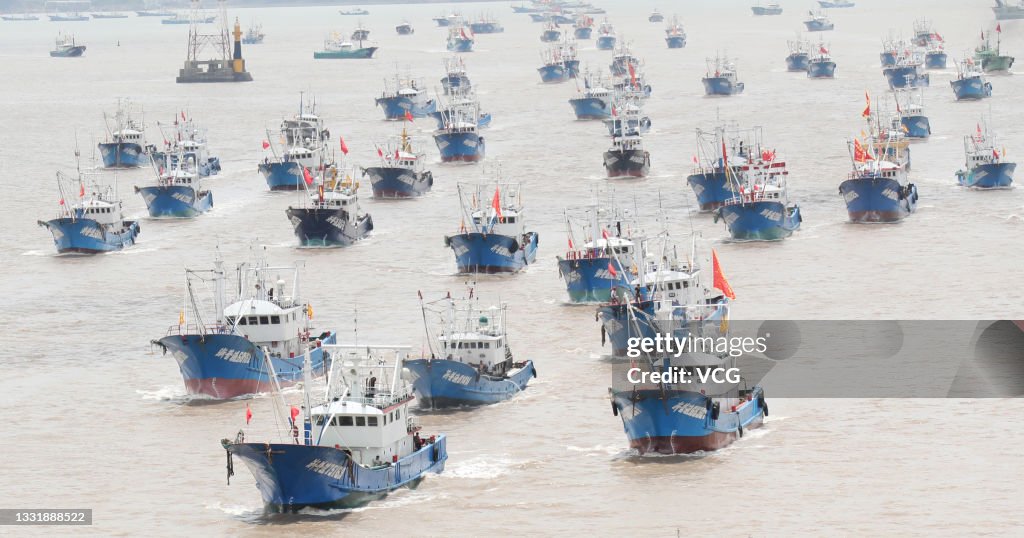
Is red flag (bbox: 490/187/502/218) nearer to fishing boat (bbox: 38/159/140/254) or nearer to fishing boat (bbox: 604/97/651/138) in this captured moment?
fishing boat (bbox: 38/159/140/254)

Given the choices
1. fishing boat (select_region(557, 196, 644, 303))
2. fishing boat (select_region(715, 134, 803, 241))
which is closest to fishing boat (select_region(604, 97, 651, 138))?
fishing boat (select_region(715, 134, 803, 241))

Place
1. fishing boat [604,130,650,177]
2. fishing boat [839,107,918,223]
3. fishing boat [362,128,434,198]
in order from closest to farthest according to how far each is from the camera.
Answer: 1. fishing boat [839,107,918,223]
2. fishing boat [362,128,434,198]
3. fishing boat [604,130,650,177]

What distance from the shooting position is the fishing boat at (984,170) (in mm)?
139125

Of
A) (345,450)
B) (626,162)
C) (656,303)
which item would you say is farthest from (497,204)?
(345,450)

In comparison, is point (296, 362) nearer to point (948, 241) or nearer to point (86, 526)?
point (86, 526)

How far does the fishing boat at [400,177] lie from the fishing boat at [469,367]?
66.3 metres

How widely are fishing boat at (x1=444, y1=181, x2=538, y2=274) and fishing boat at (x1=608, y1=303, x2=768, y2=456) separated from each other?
119 ft

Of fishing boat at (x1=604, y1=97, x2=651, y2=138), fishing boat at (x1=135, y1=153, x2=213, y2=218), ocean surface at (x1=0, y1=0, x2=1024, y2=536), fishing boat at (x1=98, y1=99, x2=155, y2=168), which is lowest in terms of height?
ocean surface at (x1=0, y1=0, x2=1024, y2=536)

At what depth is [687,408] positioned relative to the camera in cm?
6750

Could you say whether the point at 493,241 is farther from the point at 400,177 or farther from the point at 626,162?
the point at 626,162

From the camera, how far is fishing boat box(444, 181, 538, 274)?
4296 inches

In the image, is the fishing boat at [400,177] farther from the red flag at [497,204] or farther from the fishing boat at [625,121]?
the red flag at [497,204]

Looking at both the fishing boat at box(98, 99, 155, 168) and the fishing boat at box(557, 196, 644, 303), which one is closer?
the fishing boat at box(557, 196, 644, 303)

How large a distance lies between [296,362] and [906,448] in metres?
25.9
